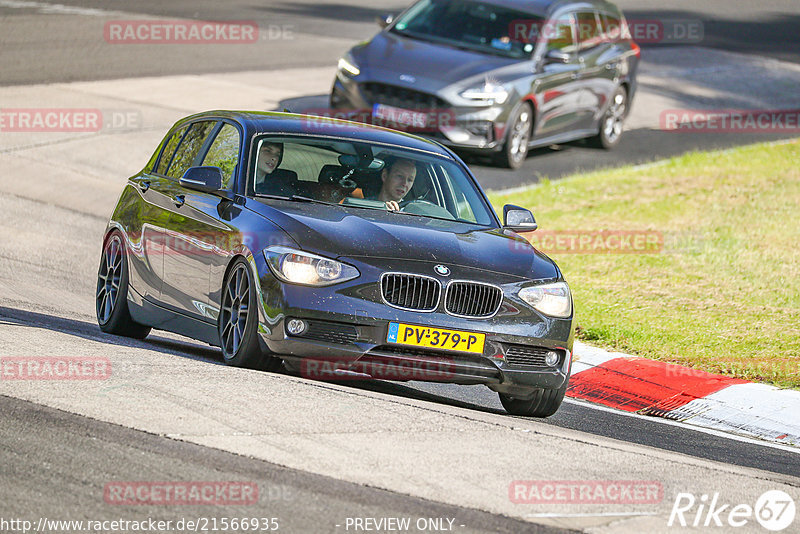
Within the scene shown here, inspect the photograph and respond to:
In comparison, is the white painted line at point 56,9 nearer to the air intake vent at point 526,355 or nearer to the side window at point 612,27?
the side window at point 612,27

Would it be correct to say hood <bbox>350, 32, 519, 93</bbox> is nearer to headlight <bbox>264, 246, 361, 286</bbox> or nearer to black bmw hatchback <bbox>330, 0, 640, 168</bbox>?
black bmw hatchback <bbox>330, 0, 640, 168</bbox>

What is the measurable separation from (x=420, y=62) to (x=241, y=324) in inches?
405

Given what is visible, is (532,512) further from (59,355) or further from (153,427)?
(59,355)

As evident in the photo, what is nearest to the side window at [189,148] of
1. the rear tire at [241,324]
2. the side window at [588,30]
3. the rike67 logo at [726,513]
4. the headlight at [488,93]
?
the rear tire at [241,324]

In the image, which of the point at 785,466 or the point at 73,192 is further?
the point at 73,192

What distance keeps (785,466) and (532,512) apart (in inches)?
118

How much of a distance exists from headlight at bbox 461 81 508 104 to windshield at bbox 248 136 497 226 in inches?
328

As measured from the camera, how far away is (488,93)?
58.5 ft

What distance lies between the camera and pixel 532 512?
19.0 ft

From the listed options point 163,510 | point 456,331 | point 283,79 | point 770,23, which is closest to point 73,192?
point 283,79

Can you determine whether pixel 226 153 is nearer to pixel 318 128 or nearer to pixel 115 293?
pixel 318 128

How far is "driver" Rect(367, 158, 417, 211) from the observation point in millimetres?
9086

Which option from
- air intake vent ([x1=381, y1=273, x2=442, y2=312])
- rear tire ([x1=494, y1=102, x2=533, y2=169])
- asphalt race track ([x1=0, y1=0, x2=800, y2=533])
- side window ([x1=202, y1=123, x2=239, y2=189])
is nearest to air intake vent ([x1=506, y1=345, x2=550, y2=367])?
asphalt race track ([x1=0, y1=0, x2=800, y2=533])

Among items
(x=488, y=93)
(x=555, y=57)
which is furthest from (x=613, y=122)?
(x=488, y=93)
